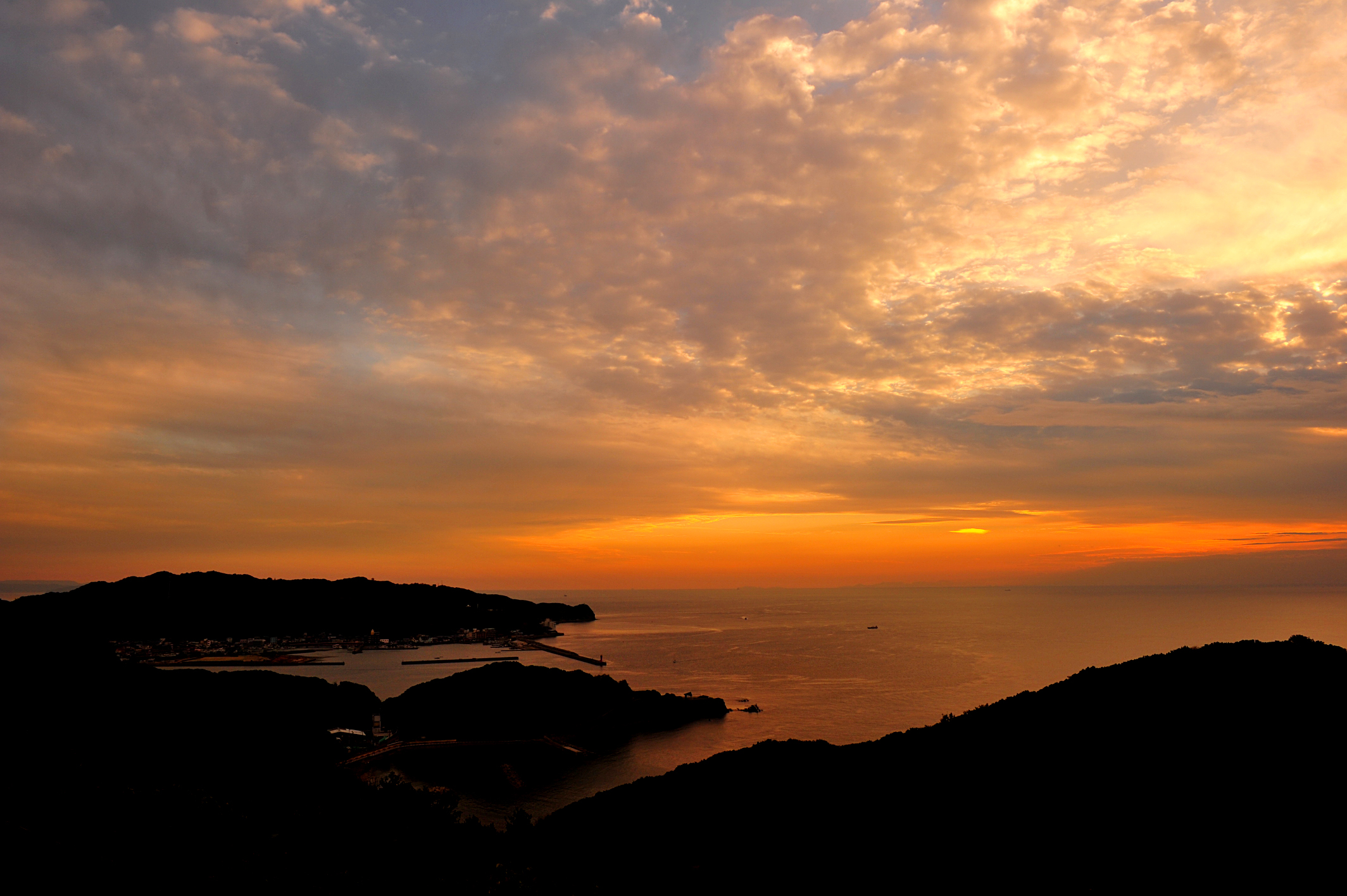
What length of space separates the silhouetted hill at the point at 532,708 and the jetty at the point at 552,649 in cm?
4994

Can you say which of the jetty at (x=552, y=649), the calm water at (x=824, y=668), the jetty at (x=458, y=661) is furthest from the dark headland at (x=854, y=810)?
the jetty at (x=458, y=661)

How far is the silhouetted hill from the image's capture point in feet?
236

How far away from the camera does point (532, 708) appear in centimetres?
7412

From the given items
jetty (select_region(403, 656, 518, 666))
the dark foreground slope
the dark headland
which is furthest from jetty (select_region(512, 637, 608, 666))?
the dark foreground slope

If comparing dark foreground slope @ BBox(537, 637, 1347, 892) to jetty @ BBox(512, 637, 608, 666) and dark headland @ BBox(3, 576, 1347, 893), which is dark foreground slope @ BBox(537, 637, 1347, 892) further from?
jetty @ BBox(512, 637, 608, 666)

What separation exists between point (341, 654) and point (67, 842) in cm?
15188

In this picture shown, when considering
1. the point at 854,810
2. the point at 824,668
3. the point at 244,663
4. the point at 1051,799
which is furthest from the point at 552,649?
the point at 1051,799

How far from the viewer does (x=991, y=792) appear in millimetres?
27766

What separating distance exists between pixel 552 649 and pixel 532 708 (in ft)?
276

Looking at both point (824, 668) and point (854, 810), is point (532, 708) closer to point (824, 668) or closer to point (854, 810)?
point (854, 810)

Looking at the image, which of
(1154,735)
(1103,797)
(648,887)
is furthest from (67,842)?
(1154,735)

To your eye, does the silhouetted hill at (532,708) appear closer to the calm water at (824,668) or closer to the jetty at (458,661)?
the calm water at (824,668)

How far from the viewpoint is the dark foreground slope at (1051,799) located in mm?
21203

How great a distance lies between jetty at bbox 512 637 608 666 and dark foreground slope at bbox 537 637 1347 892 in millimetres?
97667
